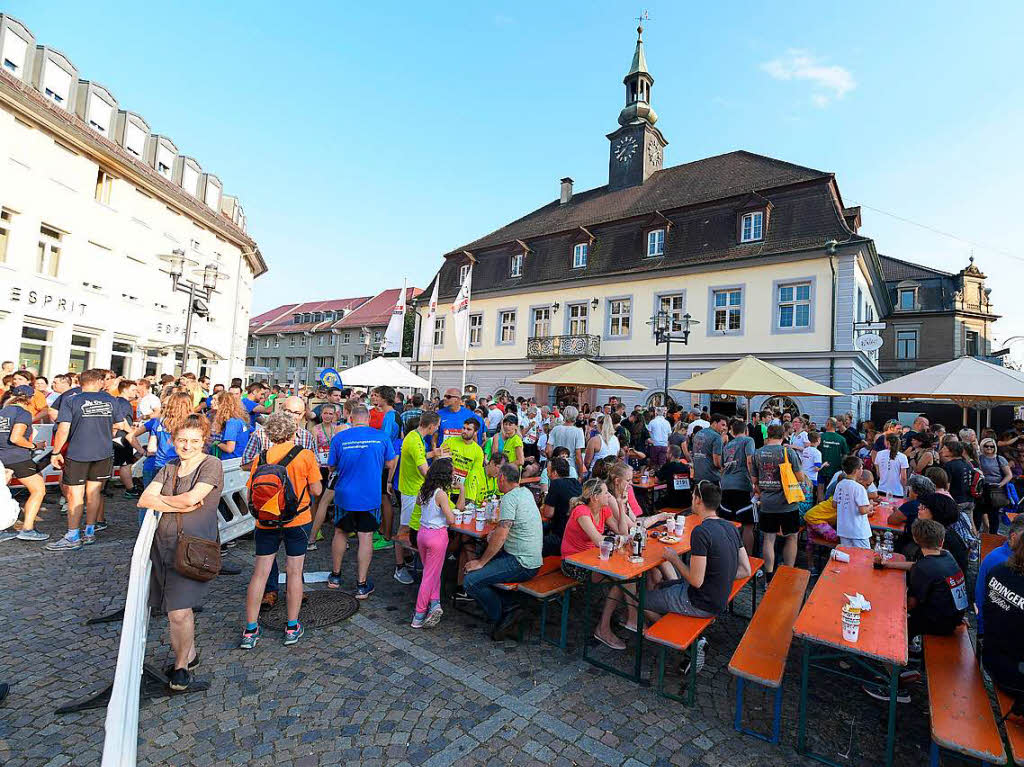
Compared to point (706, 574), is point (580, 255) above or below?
above

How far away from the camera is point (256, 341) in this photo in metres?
60.0

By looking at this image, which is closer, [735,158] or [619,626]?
[619,626]

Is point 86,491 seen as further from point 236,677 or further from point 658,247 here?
point 658,247

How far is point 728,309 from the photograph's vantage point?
20.9 meters

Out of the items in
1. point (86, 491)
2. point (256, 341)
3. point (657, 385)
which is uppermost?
point (256, 341)

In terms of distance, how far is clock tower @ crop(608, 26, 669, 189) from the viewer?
2833cm

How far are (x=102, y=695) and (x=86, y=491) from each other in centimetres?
418

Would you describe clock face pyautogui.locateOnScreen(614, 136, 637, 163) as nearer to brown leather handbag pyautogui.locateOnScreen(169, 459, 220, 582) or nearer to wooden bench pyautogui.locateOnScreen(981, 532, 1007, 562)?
wooden bench pyautogui.locateOnScreen(981, 532, 1007, 562)

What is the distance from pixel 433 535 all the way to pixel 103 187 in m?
21.4

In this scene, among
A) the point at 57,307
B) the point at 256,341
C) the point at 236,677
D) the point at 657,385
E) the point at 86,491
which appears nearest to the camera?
the point at 236,677

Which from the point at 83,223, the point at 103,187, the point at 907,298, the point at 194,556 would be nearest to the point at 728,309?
the point at 194,556

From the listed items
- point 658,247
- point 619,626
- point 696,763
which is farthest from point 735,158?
point 696,763

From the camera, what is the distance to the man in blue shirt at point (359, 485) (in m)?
5.26

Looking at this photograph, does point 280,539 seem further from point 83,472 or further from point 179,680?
point 83,472
